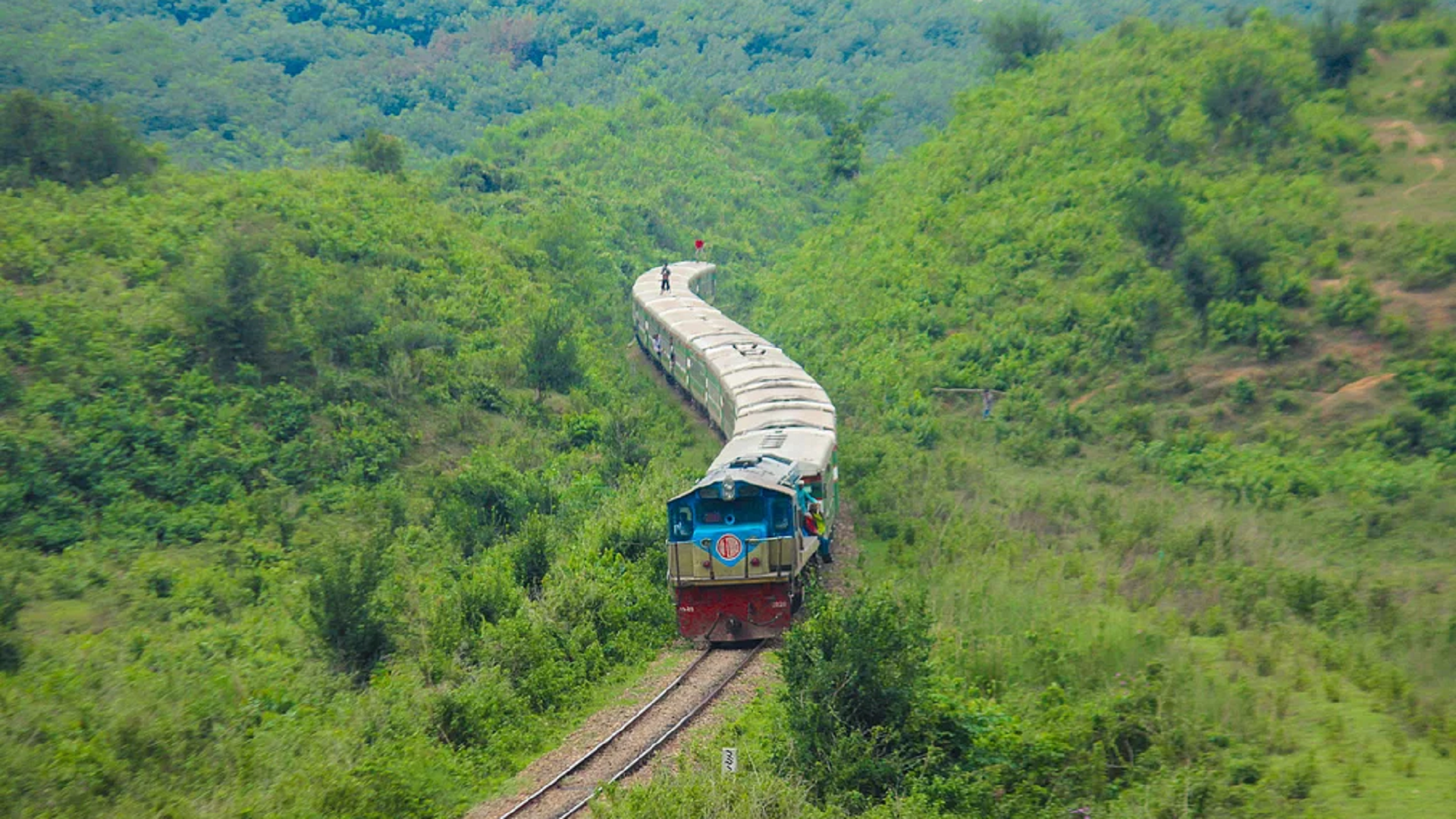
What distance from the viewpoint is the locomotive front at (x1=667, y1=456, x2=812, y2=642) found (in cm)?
1642

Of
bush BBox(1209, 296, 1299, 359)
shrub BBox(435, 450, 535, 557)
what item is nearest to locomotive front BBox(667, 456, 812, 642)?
shrub BBox(435, 450, 535, 557)

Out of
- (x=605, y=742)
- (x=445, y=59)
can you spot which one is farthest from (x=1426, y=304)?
(x=445, y=59)

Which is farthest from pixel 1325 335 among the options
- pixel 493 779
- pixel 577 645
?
pixel 493 779

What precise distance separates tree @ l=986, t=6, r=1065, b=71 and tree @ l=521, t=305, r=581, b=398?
3182 cm

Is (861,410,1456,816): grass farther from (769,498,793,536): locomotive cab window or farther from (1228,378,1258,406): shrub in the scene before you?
(1228,378,1258,406): shrub

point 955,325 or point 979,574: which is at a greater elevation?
point 955,325

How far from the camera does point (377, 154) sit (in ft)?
148

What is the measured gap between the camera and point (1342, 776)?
1127 centimetres

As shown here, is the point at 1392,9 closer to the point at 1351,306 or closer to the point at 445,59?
the point at 1351,306

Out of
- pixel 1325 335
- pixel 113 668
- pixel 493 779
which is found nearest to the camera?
pixel 493 779

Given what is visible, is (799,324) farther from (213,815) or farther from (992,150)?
(213,815)

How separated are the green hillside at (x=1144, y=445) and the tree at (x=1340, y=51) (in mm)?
175

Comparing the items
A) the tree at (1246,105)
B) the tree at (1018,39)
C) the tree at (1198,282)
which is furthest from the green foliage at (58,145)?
the tree at (1018,39)

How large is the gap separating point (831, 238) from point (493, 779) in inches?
1592
